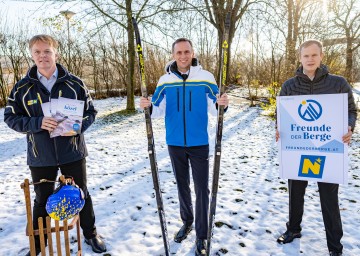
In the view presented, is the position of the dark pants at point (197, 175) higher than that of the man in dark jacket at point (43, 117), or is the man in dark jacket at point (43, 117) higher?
the man in dark jacket at point (43, 117)

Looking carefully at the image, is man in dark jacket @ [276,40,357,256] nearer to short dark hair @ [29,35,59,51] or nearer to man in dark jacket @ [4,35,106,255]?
man in dark jacket @ [4,35,106,255]

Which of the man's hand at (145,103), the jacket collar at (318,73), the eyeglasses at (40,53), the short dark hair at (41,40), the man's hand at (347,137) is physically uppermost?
the short dark hair at (41,40)

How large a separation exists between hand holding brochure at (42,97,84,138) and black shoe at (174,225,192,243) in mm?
1532

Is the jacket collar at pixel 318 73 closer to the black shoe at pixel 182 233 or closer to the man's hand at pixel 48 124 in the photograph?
the black shoe at pixel 182 233

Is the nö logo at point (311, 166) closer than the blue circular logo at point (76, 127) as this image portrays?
No

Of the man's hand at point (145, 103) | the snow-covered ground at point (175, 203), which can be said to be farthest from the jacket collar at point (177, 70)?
the snow-covered ground at point (175, 203)

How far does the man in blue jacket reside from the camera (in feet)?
8.26

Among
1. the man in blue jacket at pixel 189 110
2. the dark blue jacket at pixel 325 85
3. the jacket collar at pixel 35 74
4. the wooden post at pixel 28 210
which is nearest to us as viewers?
the wooden post at pixel 28 210

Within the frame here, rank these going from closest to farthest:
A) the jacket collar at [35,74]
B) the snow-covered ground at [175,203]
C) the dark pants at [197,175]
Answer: the jacket collar at [35,74]
the dark pants at [197,175]
the snow-covered ground at [175,203]

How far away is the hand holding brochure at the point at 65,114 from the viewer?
227 cm

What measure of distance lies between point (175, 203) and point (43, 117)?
224 centimetres

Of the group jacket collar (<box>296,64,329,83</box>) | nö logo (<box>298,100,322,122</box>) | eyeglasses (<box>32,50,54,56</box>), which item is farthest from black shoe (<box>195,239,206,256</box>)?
eyeglasses (<box>32,50,54,56</box>)

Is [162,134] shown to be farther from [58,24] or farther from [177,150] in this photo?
[58,24]

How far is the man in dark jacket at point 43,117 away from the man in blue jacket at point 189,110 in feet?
2.36
